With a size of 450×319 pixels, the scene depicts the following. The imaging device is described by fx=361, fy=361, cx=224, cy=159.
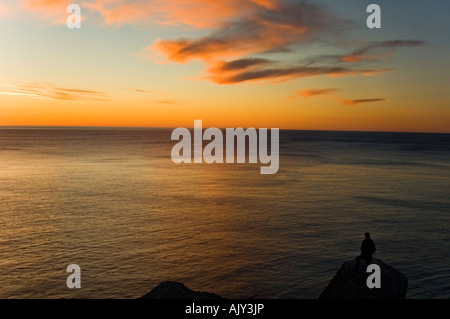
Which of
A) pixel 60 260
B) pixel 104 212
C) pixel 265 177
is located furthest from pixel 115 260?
pixel 265 177

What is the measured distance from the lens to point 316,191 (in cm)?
6912

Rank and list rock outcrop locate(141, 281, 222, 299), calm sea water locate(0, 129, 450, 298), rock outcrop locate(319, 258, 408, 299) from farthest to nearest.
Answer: calm sea water locate(0, 129, 450, 298)
rock outcrop locate(141, 281, 222, 299)
rock outcrop locate(319, 258, 408, 299)

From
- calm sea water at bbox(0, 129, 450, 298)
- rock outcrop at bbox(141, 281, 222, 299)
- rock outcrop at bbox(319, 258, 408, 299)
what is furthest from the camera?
calm sea water at bbox(0, 129, 450, 298)

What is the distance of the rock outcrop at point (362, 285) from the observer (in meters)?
18.4

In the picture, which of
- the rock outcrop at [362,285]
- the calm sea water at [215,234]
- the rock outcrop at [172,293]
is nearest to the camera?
the rock outcrop at [362,285]

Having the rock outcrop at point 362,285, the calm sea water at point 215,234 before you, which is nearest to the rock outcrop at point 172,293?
the rock outcrop at point 362,285

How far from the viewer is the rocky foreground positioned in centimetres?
1850

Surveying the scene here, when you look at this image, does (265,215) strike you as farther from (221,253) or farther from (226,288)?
(226,288)

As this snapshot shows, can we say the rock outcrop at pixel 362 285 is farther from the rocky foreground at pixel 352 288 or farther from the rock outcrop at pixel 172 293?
the rock outcrop at pixel 172 293

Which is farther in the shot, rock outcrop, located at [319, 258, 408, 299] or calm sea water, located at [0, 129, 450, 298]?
calm sea water, located at [0, 129, 450, 298]

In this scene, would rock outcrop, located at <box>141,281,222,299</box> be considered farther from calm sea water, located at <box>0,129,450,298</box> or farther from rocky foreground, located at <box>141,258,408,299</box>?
calm sea water, located at <box>0,129,450,298</box>

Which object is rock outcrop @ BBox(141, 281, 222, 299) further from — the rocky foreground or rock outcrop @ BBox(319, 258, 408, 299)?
rock outcrop @ BBox(319, 258, 408, 299)

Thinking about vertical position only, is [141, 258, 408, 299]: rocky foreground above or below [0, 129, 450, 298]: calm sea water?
above

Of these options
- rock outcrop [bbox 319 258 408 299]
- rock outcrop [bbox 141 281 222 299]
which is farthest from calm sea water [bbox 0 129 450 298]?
rock outcrop [bbox 141 281 222 299]
